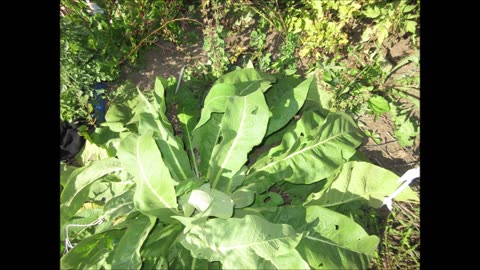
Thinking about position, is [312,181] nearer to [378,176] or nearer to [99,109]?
[378,176]

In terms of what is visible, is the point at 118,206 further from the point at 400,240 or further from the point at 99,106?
the point at 400,240

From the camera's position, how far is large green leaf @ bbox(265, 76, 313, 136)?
1730 millimetres

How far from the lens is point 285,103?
1765 mm

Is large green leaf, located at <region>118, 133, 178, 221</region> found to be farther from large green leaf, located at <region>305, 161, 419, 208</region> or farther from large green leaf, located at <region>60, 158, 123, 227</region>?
large green leaf, located at <region>305, 161, 419, 208</region>

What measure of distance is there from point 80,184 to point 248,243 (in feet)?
2.57

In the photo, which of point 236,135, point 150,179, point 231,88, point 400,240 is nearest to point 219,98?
point 231,88

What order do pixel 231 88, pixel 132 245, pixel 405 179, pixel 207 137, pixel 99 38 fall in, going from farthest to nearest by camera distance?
pixel 99 38 < pixel 207 137 < pixel 231 88 < pixel 405 179 < pixel 132 245

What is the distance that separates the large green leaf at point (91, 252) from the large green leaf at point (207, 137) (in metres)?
0.48

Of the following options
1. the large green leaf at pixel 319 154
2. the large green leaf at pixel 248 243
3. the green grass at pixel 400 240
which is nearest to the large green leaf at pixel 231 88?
the large green leaf at pixel 319 154

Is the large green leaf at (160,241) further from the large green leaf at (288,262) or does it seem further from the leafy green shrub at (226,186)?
the large green leaf at (288,262)

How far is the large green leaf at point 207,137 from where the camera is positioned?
→ 5.71 ft

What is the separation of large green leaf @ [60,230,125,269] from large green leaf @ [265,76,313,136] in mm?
834

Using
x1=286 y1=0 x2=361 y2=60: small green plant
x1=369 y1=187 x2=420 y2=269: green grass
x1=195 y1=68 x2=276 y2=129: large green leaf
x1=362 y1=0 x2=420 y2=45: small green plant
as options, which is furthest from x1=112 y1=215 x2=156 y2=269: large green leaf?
x1=362 y1=0 x2=420 y2=45: small green plant
